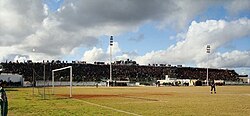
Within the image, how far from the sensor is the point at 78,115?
21.8 m

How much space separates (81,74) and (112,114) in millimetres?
178092

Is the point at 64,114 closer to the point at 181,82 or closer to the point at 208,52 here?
the point at 208,52

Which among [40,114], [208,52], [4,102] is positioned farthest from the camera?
[208,52]

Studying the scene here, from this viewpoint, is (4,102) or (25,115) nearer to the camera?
(4,102)

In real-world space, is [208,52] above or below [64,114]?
above

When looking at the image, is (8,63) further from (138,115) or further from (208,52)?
(138,115)

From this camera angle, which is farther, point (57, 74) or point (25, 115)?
point (57, 74)

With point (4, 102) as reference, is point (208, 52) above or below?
above

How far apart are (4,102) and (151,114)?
8.88 metres

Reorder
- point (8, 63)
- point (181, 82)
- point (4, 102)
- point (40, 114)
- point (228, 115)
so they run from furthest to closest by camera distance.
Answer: point (8, 63), point (181, 82), point (40, 114), point (228, 115), point (4, 102)

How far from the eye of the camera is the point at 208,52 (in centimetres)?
12631

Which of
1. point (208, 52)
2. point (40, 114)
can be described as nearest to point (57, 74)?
point (208, 52)

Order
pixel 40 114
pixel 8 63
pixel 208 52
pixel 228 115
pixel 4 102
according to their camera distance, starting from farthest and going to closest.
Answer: pixel 8 63
pixel 208 52
pixel 40 114
pixel 228 115
pixel 4 102

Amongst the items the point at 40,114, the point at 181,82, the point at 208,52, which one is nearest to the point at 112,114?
the point at 40,114
